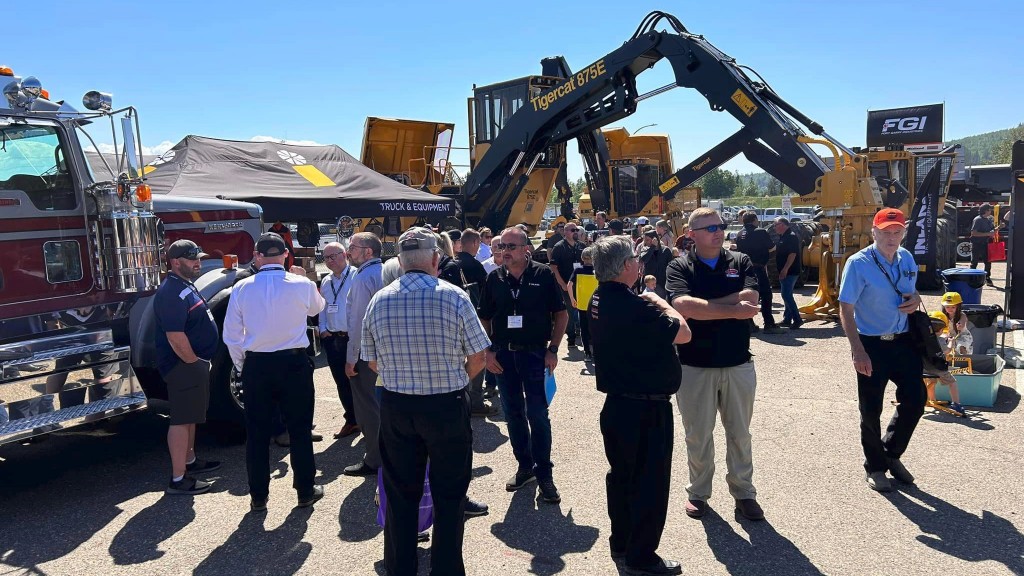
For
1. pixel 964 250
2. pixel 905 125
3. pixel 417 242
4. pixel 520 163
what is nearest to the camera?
pixel 417 242

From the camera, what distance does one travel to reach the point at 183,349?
4844 millimetres

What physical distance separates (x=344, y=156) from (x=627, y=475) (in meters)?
8.72

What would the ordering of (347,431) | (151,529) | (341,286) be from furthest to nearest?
(347,431), (341,286), (151,529)

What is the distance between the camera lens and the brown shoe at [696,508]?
439 centimetres

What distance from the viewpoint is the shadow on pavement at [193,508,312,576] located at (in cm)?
400

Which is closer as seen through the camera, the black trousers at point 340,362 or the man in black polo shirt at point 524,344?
the man in black polo shirt at point 524,344

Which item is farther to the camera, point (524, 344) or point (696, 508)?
point (524, 344)

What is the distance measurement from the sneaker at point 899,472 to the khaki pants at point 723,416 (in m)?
1.13

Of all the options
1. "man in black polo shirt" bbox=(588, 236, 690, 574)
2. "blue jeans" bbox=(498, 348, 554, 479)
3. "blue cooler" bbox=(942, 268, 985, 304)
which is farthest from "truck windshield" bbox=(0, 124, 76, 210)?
"blue cooler" bbox=(942, 268, 985, 304)

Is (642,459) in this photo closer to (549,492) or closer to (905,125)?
(549,492)

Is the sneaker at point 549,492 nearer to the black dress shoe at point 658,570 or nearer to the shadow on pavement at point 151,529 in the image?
the black dress shoe at point 658,570

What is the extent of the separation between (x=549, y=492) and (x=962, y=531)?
2372 millimetres

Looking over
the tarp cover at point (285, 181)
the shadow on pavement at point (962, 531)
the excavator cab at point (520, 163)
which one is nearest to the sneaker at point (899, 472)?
the shadow on pavement at point (962, 531)

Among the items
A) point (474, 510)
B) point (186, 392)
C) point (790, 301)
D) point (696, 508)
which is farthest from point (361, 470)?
point (790, 301)
